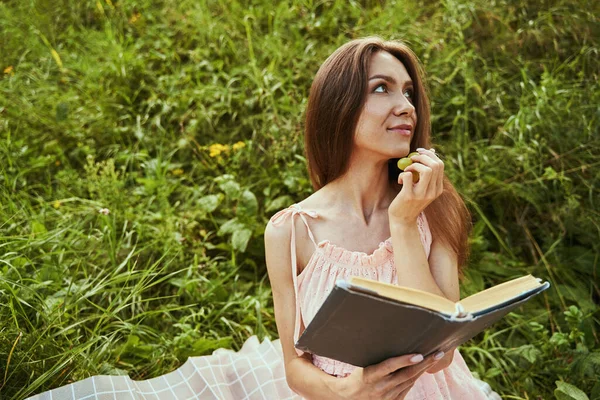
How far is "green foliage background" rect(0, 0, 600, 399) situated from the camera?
110 inches

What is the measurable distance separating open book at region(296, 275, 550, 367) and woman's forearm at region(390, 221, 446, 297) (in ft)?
0.86

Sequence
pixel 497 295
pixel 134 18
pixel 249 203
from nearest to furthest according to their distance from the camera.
Answer: 1. pixel 497 295
2. pixel 249 203
3. pixel 134 18

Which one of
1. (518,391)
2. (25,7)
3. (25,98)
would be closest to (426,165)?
(518,391)

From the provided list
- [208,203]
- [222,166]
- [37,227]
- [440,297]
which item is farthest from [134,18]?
Answer: [440,297]

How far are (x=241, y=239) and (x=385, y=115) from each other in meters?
1.55

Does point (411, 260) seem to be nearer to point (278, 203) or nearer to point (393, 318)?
point (393, 318)

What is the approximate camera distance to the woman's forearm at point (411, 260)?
6.09 ft

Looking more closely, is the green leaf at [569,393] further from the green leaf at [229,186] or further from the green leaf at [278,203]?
the green leaf at [229,186]

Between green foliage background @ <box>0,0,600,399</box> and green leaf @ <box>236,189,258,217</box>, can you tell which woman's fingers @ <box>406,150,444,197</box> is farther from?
green leaf @ <box>236,189,258,217</box>

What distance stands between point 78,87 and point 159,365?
2.36 metres

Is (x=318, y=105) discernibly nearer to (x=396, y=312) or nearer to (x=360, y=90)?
(x=360, y=90)

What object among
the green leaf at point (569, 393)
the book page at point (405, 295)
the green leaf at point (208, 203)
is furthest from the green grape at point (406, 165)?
the green leaf at point (208, 203)

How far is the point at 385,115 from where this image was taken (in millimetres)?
1980

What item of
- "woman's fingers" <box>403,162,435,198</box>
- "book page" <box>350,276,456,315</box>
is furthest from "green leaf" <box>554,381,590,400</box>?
"book page" <box>350,276,456,315</box>
